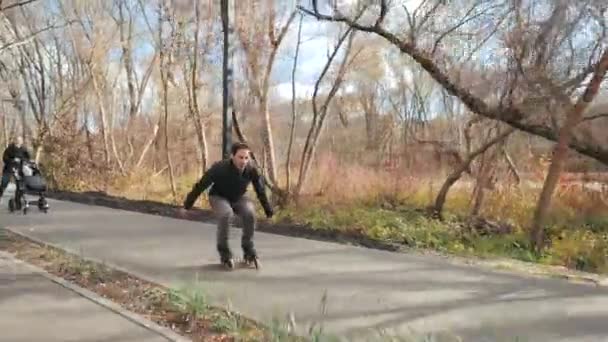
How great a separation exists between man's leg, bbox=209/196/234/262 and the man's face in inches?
19.2

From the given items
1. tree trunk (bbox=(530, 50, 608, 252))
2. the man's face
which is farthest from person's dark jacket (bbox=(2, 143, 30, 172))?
tree trunk (bbox=(530, 50, 608, 252))

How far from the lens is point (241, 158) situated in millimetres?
7945

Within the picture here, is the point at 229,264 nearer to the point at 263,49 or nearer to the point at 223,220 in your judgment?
the point at 223,220

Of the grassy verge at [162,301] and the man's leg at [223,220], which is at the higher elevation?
the man's leg at [223,220]

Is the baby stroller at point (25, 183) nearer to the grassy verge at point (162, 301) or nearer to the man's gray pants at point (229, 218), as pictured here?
the grassy verge at point (162, 301)

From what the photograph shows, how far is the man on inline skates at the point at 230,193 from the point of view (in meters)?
8.08

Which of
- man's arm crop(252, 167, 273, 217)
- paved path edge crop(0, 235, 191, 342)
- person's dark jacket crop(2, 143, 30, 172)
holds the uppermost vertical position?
person's dark jacket crop(2, 143, 30, 172)

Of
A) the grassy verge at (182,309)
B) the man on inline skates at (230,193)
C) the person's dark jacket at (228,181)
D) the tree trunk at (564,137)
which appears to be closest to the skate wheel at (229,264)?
the man on inline skates at (230,193)

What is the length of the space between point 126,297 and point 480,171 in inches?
490

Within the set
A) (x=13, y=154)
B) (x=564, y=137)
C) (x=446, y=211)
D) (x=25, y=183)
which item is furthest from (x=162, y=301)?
(x=446, y=211)

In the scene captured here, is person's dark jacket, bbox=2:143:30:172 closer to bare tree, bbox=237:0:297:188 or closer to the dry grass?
the dry grass

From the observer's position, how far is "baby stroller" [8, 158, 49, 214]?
15.4 meters

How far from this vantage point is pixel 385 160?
20.8 meters

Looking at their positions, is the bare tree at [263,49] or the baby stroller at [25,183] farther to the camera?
the bare tree at [263,49]
